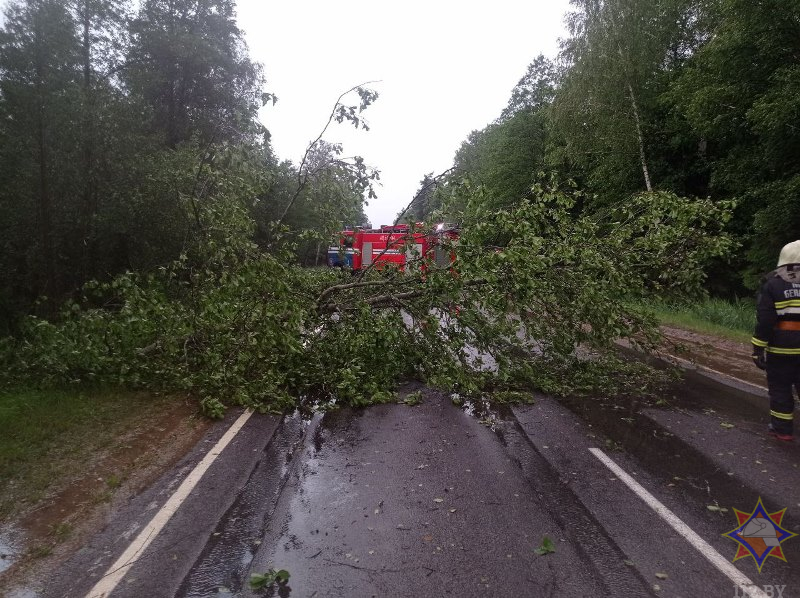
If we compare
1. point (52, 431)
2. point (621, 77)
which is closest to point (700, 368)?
point (52, 431)

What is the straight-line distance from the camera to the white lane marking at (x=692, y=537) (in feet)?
9.67

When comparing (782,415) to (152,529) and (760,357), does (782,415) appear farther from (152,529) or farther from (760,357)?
(152,529)

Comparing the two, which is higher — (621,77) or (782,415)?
(621,77)

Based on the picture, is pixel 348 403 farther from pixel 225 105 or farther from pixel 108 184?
pixel 225 105

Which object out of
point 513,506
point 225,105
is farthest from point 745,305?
point 225,105

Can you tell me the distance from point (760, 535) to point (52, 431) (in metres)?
6.25

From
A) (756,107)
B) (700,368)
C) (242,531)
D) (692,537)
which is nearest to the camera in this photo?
(692,537)

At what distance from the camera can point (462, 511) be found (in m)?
3.84

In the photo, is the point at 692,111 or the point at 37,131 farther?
the point at 692,111

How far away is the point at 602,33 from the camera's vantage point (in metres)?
19.0

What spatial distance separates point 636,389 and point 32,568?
22.1 feet

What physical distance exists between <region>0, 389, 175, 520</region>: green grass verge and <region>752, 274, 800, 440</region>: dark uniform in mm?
6495

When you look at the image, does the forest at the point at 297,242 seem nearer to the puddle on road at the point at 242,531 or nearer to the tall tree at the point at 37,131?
the tall tree at the point at 37,131

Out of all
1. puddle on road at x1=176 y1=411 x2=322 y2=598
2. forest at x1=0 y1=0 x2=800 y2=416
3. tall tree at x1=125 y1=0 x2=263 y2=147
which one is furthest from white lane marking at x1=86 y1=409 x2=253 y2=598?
tall tree at x1=125 y1=0 x2=263 y2=147
